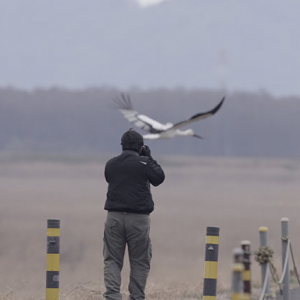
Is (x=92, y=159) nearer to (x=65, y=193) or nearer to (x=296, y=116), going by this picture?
(x=65, y=193)

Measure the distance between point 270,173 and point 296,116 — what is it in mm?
28569

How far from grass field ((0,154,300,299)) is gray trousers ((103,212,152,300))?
1588mm

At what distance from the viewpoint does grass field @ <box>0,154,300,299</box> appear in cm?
1830

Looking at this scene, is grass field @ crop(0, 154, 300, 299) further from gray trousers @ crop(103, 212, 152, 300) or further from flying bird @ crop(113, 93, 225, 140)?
flying bird @ crop(113, 93, 225, 140)

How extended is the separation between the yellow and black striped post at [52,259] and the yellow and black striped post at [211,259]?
4.48 ft

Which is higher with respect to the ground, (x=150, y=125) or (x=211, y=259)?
(x=150, y=125)

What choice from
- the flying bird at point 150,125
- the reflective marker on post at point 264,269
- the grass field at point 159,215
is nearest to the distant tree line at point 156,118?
the grass field at point 159,215

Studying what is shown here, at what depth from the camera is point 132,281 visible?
9781 millimetres

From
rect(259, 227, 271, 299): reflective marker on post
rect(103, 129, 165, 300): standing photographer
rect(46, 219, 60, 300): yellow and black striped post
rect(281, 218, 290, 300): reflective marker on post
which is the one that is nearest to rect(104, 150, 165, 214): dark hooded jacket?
rect(103, 129, 165, 300): standing photographer

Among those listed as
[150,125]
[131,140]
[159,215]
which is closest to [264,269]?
[131,140]

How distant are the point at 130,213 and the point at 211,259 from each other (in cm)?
93

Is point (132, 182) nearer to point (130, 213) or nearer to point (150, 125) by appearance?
point (130, 213)

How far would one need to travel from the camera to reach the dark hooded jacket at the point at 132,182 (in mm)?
9594

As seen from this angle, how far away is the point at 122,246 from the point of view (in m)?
9.72
